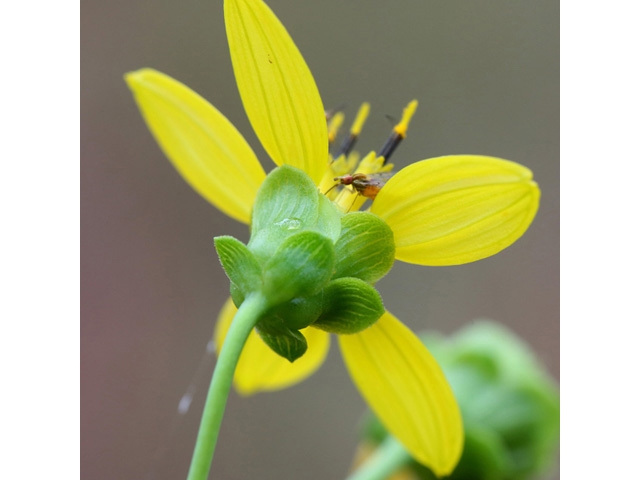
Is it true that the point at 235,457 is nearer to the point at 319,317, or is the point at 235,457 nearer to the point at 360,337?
the point at 360,337

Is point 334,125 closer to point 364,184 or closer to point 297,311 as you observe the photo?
point 364,184

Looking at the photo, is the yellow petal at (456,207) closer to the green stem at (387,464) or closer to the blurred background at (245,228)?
the green stem at (387,464)

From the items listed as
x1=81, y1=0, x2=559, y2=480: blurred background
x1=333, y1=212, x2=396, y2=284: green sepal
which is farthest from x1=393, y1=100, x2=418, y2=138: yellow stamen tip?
x1=81, y1=0, x2=559, y2=480: blurred background

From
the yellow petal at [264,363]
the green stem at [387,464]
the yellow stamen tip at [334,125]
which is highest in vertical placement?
the yellow stamen tip at [334,125]

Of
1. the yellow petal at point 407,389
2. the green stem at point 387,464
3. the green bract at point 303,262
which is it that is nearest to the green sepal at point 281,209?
the green bract at point 303,262

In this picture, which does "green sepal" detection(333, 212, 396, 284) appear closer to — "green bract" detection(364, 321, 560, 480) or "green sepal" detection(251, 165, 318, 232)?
"green sepal" detection(251, 165, 318, 232)

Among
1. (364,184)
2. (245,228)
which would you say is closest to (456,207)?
(364,184)
